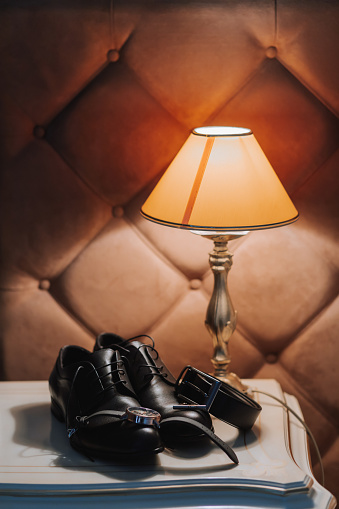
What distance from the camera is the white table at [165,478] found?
0.89 m

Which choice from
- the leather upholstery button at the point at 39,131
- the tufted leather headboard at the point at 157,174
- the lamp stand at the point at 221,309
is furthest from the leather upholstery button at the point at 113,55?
the lamp stand at the point at 221,309

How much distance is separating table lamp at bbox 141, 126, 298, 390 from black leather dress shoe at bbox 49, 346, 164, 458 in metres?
0.29

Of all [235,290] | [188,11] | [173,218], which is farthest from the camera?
[235,290]

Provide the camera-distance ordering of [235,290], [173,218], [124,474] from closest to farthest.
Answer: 1. [124,474]
2. [173,218]
3. [235,290]

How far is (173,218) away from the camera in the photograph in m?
1.02

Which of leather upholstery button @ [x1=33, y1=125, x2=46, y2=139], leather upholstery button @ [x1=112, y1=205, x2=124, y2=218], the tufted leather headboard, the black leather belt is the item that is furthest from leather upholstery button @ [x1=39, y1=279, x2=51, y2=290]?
the black leather belt

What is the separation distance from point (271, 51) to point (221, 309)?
56cm

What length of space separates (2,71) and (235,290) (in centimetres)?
72

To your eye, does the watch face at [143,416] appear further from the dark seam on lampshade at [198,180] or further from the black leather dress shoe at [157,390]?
the dark seam on lampshade at [198,180]

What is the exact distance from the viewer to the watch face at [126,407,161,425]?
0.94 meters

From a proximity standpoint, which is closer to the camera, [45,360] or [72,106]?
[72,106]

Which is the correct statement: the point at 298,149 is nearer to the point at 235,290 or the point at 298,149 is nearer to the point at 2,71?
the point at 235,290

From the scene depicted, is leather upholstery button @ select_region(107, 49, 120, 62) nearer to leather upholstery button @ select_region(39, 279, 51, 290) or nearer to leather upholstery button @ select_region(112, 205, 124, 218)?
leather upholstery button @ select_region(112, 205, 124, 218)

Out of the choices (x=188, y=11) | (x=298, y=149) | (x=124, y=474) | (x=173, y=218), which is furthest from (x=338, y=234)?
(x=124, y=474)
